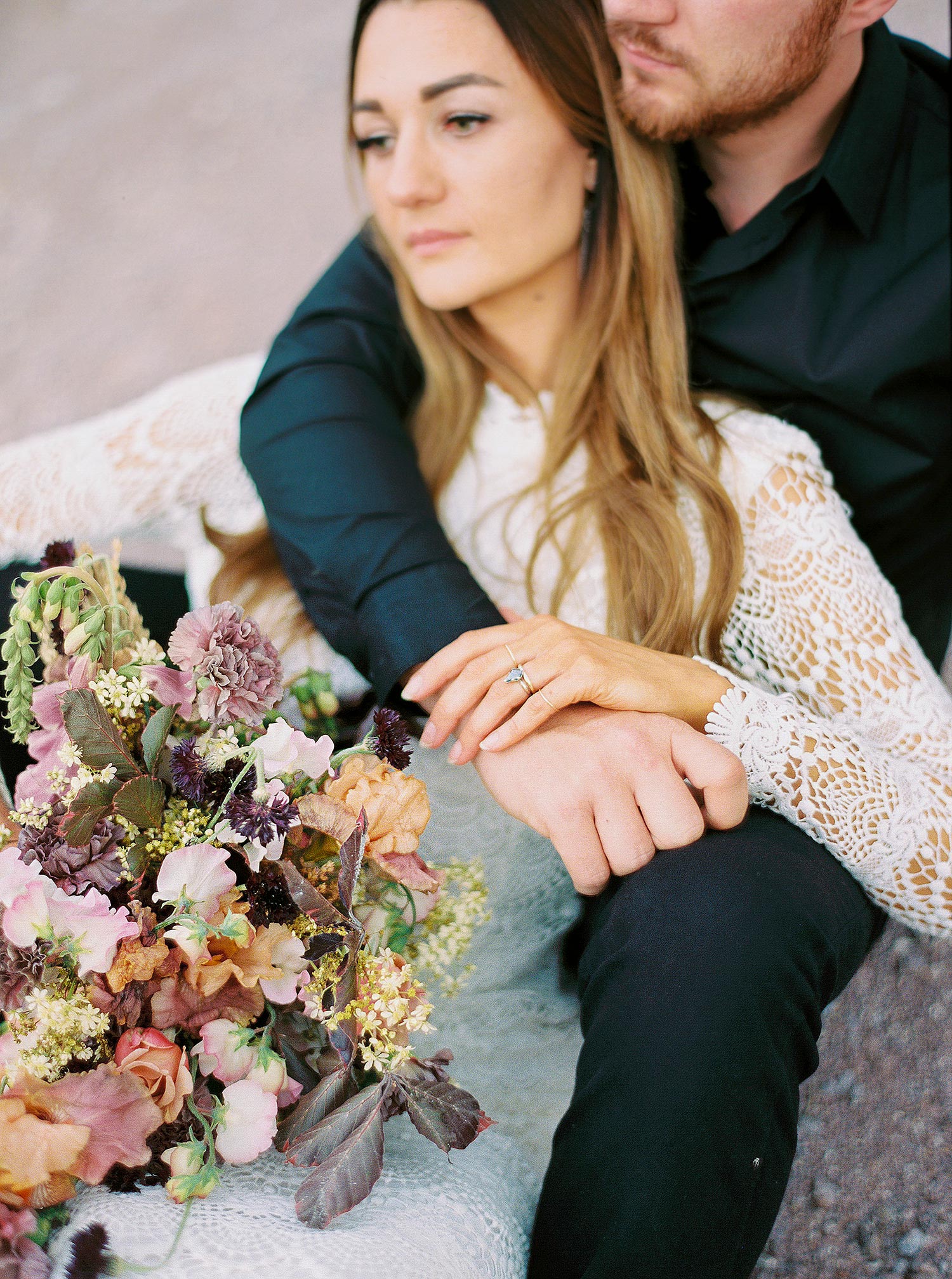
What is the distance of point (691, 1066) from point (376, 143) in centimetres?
168

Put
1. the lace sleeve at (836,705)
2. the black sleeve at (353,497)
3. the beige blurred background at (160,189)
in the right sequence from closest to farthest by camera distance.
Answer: the lace sleeve at (836,705) < the black sleeve at (353,497) < the beige blurred background at (160,189)

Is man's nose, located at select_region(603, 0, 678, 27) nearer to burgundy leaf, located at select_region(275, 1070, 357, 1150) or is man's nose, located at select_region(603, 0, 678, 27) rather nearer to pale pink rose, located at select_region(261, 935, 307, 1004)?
pale pink rose, located at select_region(261, 935, 307, 1004)

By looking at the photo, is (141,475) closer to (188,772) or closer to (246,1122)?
(188,772)

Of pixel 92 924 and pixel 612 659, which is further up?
pixel 92 924

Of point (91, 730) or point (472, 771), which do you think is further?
point (472, 771)

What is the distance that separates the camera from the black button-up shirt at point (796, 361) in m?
1.75

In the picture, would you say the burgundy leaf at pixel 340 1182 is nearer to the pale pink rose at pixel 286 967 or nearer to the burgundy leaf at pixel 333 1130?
the burgundy leaf at pixel 333 1130

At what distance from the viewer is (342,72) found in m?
4.87

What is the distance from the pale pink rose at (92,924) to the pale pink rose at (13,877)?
0.03 m

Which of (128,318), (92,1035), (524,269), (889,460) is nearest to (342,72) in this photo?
(128,318)

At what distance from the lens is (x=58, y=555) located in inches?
45.9

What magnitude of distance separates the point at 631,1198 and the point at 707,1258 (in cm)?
10

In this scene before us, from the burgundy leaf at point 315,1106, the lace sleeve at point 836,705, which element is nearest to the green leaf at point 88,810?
the burgundy leaf at point 315,1106

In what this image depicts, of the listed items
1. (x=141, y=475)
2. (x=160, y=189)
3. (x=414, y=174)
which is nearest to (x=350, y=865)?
(x=141, y=475)
